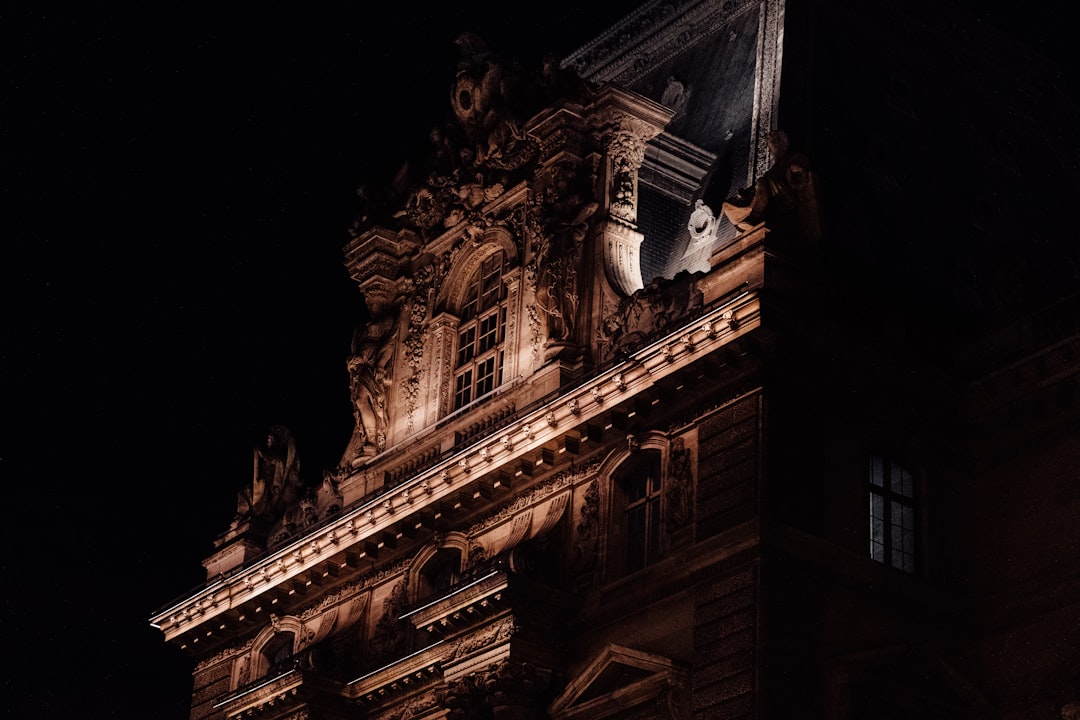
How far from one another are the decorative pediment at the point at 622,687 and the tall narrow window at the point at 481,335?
7.88m

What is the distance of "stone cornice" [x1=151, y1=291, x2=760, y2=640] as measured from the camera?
3525 cm

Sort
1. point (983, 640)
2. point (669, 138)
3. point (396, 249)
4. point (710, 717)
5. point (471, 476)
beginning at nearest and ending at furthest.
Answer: point (710, 717)
point (983, 640)
point (471, 476)
point (669, 138)
point (396, 249)

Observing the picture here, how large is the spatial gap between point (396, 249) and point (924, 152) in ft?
37.3

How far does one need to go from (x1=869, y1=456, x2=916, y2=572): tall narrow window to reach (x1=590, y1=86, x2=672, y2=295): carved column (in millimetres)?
6532

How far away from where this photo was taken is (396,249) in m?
45.7

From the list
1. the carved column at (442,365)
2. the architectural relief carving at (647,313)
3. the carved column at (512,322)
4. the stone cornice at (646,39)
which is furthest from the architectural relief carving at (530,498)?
the stone cornice at (646,39)

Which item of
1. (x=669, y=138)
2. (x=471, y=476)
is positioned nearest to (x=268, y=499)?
(x=471, y=476)

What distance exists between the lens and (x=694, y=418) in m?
35.8

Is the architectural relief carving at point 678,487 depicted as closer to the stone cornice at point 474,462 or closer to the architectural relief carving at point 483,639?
the stone cornice at point 474,462

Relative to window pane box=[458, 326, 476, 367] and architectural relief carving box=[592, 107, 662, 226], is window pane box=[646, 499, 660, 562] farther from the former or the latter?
window pane box=[458, 326, 476, 367]

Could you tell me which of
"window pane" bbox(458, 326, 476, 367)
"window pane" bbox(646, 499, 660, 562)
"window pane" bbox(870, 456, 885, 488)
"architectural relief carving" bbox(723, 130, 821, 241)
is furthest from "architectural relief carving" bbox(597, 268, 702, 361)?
"window pane" bbox(458, 326, 476, 367)

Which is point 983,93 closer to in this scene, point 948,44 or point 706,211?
point 948,44

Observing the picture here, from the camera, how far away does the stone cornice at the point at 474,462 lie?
35.2 m

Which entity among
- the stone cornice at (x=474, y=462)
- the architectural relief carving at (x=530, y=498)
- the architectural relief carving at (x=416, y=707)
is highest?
the stone cornice at (x=474, y=462)
